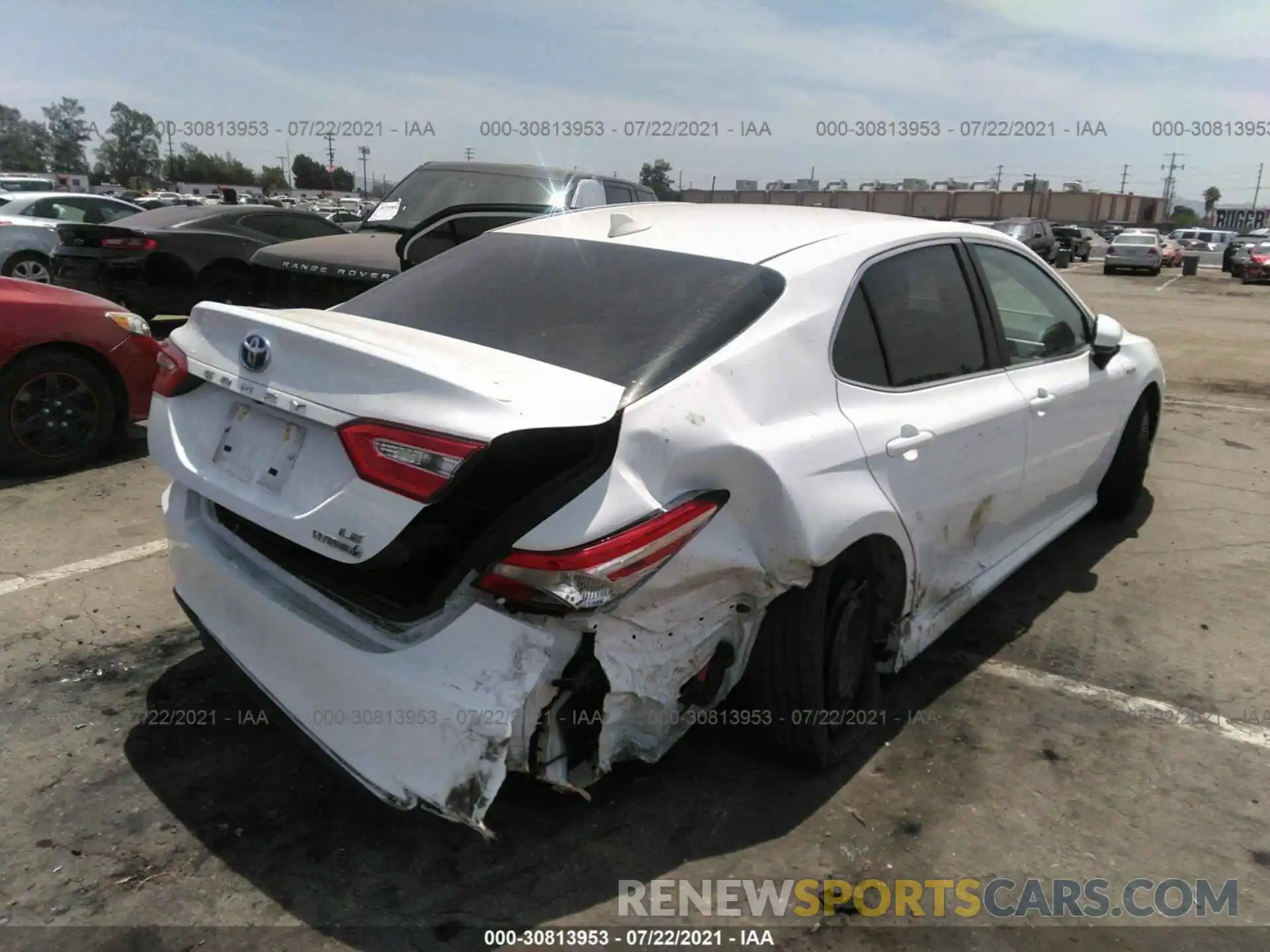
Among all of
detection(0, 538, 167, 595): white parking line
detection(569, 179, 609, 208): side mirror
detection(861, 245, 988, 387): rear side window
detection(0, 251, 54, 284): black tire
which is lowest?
detection(0, 538, 167, 595): white parking line

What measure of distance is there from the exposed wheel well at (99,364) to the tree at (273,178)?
101309mm

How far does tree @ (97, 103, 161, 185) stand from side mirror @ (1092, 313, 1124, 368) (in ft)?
344

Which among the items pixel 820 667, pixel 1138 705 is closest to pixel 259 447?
pixel 820 667

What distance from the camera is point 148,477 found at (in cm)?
545

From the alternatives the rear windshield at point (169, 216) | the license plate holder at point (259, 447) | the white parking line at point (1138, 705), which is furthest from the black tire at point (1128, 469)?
the rear windshield at point (169, 216)

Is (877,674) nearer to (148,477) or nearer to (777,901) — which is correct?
(777,901)

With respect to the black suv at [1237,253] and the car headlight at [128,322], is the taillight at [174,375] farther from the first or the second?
the black suv at [1237,253]

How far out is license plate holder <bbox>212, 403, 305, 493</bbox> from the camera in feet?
7.66

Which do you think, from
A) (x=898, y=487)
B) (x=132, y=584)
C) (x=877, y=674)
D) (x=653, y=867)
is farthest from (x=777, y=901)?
(x=132, y=584)

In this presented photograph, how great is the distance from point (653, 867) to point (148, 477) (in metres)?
4.28

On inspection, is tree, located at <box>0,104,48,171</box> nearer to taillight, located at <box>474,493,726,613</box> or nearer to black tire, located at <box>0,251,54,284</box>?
black tire, located at <box>0,251,54,284</box>

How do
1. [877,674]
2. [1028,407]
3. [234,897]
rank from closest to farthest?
[234,897]
[877,674]
[1028,407]

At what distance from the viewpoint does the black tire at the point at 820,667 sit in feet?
8.54

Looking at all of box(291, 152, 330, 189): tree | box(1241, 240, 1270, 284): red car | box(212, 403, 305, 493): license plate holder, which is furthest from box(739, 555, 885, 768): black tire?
box(291, 152, 330, 189): tree
